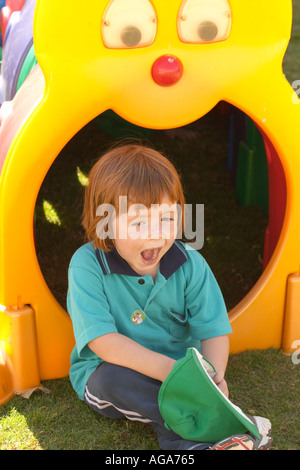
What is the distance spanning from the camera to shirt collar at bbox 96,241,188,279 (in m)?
2.17

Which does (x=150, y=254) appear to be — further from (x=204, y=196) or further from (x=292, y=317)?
(x=204, y=196)

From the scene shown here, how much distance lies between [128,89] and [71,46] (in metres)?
0.22

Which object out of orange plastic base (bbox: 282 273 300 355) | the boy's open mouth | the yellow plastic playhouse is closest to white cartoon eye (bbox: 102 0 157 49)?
the yellow plastic playhouse

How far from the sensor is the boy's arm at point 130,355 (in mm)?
2053

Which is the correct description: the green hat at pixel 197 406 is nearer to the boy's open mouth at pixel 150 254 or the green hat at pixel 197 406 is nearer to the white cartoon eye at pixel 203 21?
the boy's open mouth at pixel 150 254

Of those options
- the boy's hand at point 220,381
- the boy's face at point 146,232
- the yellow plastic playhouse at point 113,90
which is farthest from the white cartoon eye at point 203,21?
the boy's hand at point 220,381

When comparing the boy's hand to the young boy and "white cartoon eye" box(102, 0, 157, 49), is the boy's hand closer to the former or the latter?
the young boy

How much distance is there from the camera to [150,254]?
215 centimetres

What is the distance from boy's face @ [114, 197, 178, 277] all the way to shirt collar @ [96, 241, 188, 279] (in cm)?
4

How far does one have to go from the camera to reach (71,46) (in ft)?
6.90

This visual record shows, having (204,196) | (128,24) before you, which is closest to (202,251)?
(204,196)

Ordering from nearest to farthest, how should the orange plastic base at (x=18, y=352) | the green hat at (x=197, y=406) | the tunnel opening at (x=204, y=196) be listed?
the green hat at (x=197, y=406), the orange plastic base at (x=18, y=352), the tunnel opening at (x=204, y=196)

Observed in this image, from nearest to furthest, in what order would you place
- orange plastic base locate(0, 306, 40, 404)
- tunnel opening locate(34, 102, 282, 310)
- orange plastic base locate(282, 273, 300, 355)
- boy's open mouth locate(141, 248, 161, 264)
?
1. boy's open mouth locate(141, 248, 161, 264)
2. orange plastic base locate(0, 306, 40, 404)
3. orange plastic base locate(282, 273, 300, 355)
4. tunnel opening locate(34, 102, 282, 310)

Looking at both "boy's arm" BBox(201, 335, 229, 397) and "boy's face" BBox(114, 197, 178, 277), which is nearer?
"boy's face" BBox(114, 197, 178, 277)
